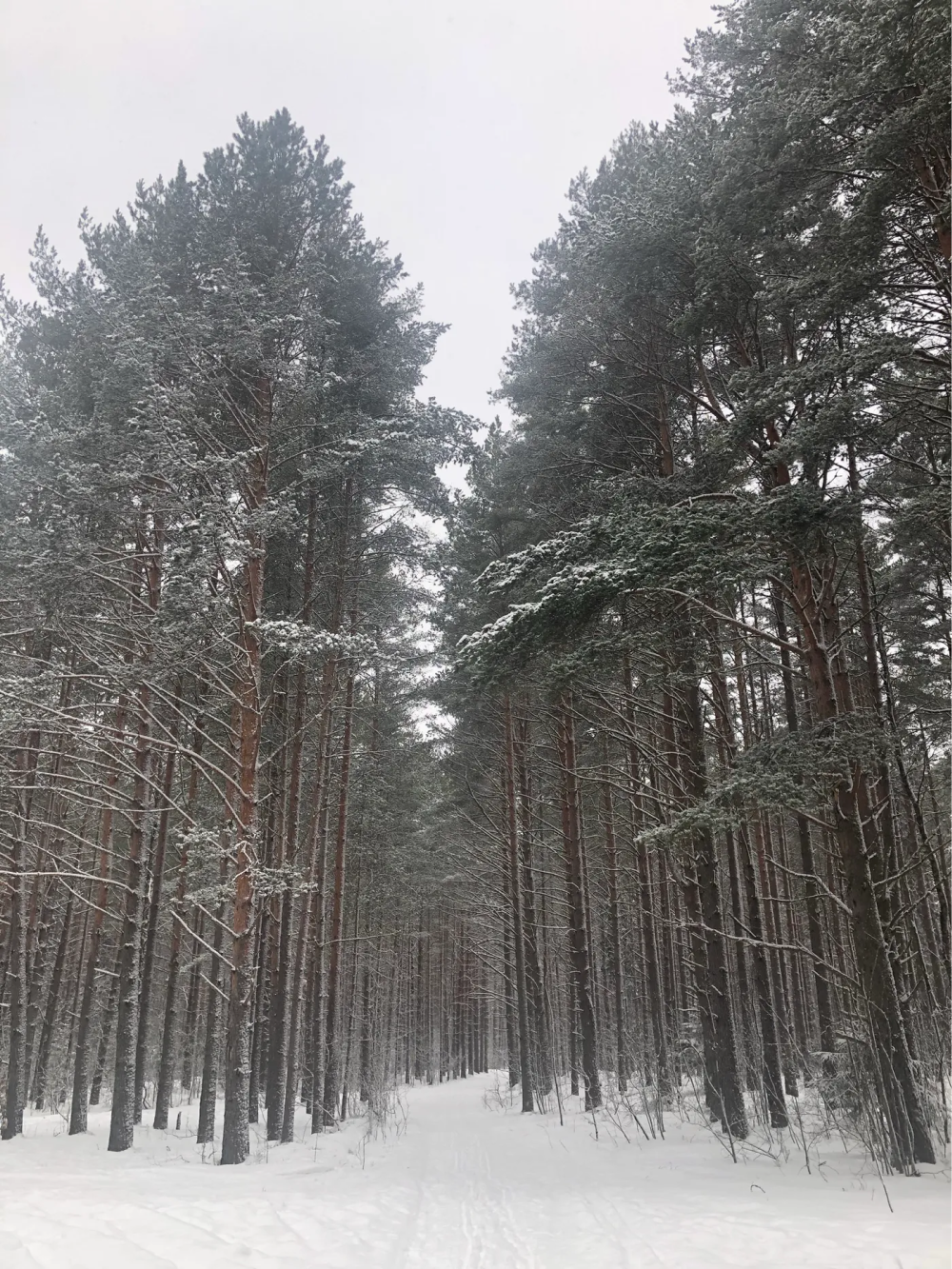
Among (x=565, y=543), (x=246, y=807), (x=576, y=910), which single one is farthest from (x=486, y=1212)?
(x=576, y=910)

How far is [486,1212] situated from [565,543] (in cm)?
640

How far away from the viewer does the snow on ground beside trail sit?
4598 millimetres

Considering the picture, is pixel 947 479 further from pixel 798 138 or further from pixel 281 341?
pixel 281 341

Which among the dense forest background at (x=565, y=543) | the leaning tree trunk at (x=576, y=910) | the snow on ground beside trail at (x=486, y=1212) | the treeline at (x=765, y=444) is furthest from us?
the leaning tree trunk at (x=576, y=910)

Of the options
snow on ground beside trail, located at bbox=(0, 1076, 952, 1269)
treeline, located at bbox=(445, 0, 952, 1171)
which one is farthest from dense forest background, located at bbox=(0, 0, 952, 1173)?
snow on ground beside trail, located at bbox=(0, 1076, 952, 1269)

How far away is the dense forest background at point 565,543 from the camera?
6.70 m

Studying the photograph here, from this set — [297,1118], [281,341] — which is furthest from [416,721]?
[281,341]

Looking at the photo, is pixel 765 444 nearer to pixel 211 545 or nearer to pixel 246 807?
pixel 211 545

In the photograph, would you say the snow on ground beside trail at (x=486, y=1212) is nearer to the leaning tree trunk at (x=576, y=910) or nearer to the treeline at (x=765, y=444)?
the treeline at (x=765, y=444)

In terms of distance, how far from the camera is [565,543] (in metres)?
7.27

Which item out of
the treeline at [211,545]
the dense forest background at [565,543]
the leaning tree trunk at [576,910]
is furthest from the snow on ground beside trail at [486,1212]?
the leaning tree trunk at [576,910]

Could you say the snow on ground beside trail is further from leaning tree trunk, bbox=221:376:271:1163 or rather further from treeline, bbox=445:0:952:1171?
treeline, bbox=445:0:952:1171

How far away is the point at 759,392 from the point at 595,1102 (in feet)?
42.2

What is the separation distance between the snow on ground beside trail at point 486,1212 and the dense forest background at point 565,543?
108 cm
